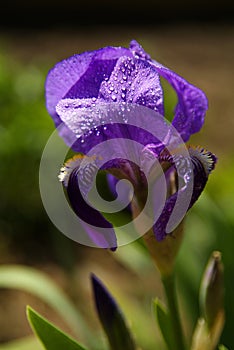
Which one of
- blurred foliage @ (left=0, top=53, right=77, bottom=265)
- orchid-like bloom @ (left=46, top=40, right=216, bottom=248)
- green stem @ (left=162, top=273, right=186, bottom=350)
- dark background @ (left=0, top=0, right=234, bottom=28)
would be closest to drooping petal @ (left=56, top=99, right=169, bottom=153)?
orchid-like bloom @ (left=46, top=40, right=216, bottom=248)

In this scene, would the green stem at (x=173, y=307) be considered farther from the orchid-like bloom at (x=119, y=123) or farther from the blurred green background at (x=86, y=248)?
the blurred green background at (x=86, y=248)

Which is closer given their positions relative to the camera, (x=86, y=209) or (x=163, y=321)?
(x=86, y=209)

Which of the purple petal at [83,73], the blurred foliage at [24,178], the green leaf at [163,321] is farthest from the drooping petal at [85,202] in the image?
the blurred foliage at [24,178]

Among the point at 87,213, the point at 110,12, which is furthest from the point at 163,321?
the point at 110,12

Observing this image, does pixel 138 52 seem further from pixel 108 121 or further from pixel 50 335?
pixel 50 335

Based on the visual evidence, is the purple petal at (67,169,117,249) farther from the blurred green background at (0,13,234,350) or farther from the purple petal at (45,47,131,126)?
the blurred green background at (0,13,234,350)

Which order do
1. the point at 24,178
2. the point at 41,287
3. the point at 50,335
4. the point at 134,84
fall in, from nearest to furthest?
the point at 134,84, the point at 50,335, the point at 41,287, the point at 24,178
